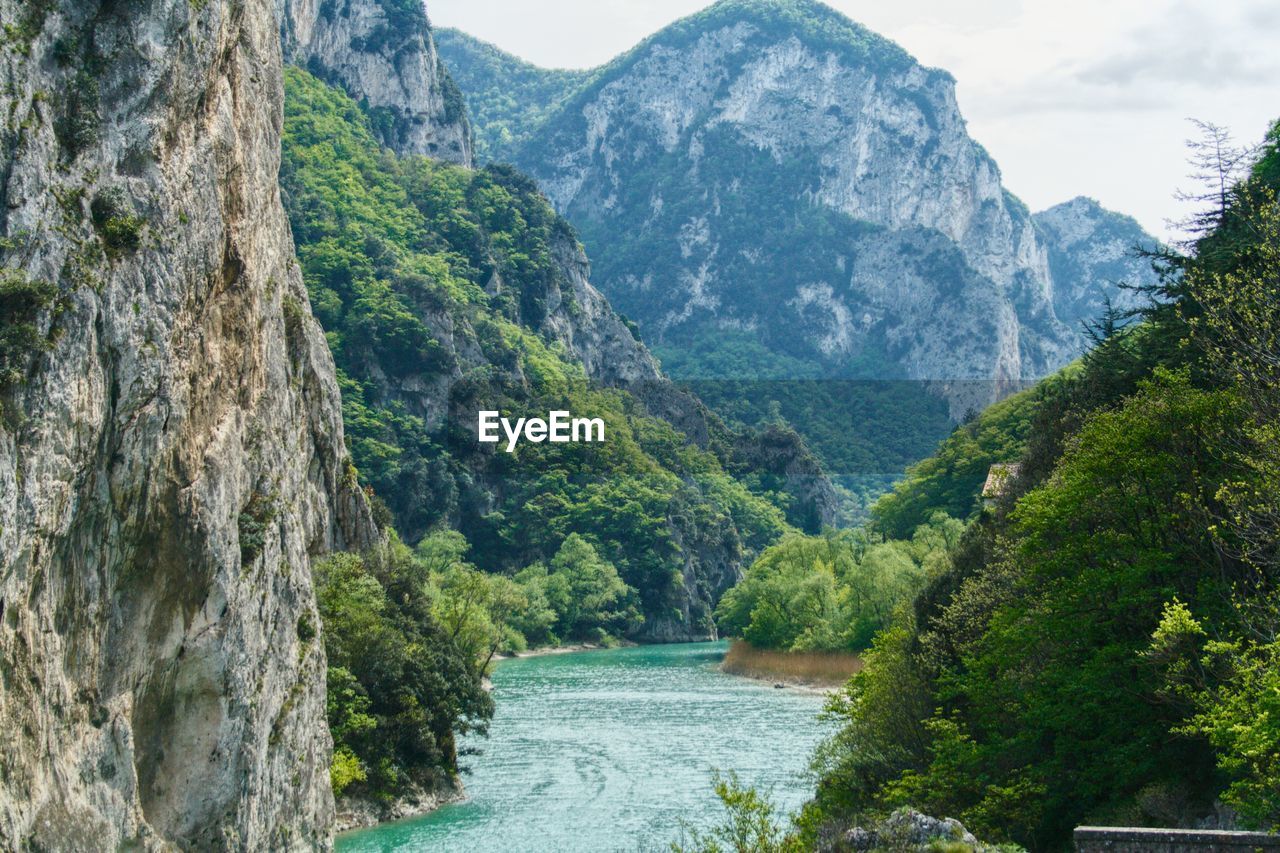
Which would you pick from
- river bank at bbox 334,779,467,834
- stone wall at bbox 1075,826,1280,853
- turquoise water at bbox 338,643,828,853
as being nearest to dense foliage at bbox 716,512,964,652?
turquoise water at bbox 338,643,828,853

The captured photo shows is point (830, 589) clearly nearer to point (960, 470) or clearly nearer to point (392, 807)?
point (960, 470)

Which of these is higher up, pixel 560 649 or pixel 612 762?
pixel 612 762

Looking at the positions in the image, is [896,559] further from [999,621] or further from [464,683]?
[999,621]

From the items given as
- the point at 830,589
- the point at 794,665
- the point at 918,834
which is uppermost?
the point at 918,834

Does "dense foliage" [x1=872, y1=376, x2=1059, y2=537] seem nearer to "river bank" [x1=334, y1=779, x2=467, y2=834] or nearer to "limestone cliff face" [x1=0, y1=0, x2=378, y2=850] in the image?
"river bank" [x1=334, y1=779, x2=467, y2=834]

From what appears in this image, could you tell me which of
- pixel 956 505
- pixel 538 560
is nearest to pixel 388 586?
pixel 956 505

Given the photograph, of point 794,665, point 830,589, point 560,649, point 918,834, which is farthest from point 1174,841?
point 560,649
